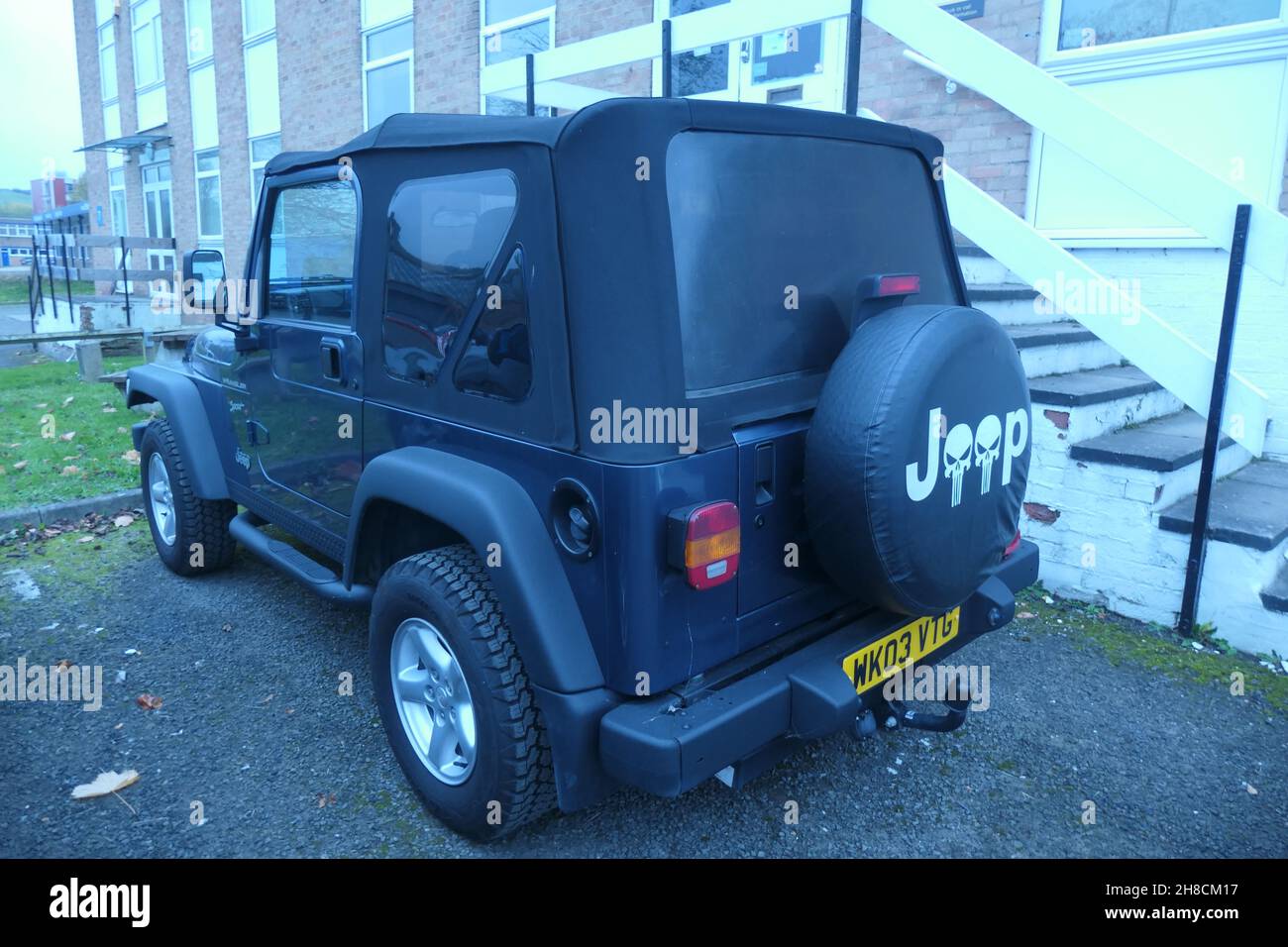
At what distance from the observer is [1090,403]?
4449 millimetres

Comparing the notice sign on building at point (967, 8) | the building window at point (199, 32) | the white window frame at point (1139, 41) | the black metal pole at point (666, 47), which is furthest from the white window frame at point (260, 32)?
the white window frame at point (1139, 41)

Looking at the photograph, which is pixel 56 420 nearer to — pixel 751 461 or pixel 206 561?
pixel 206 561

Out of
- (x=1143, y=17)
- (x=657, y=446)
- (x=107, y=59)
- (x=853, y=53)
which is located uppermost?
(x=107, y=59)

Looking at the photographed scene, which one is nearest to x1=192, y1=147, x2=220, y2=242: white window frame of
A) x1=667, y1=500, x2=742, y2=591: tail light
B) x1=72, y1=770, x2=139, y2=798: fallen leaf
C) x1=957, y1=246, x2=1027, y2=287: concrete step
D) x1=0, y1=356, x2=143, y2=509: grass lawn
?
x1=0, y1=356, x2=143, y2=509: grass lawn

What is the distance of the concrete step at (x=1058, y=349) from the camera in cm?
500

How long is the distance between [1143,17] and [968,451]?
5.37m

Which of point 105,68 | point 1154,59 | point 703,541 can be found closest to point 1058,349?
point 1154,59

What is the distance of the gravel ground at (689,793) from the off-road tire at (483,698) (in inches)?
8.1

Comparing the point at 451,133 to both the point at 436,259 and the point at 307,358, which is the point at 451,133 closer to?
the point at 436,259

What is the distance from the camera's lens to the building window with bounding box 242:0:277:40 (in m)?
14.8

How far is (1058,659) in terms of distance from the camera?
12.7 ft

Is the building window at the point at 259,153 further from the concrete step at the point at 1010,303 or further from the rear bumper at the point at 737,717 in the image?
the rear bumper at the point at 737,717
